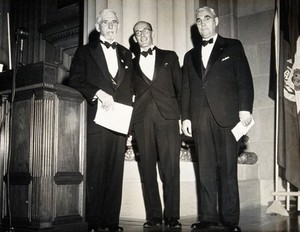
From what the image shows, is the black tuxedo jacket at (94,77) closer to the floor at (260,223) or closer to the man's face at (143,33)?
the man's face at (143,33)

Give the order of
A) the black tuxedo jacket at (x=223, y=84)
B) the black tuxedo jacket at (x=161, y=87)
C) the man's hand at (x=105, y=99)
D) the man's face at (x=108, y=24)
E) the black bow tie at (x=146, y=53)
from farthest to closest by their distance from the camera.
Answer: the black bow tie at (x=146, y=53), the black tuxedo jacket at (x=161, y=87), the man's face at (x=108, y=24), the black tuxedo jacket at (x=223, y=84), the man's hand at (x=105, y=99)

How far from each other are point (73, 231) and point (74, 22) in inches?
173

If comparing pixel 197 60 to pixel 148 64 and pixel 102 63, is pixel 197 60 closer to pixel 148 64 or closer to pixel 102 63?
pixel 148 64

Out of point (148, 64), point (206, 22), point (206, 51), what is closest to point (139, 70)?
point (148, 64)

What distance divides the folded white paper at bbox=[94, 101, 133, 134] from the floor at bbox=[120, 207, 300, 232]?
0.81 meters

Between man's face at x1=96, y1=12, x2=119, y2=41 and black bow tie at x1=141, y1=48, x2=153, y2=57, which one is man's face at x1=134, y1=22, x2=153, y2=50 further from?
man's face at x1=96, y1=12, x2=119, y2=41

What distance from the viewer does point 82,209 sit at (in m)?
2.86

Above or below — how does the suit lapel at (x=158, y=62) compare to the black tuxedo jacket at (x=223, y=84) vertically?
above

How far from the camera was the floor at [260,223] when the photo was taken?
297 cm

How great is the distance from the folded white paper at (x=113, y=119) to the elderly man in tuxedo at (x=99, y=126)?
6cm

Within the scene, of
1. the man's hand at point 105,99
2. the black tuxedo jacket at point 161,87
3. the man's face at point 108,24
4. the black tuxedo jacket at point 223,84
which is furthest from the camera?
the black tuxedo jacket at point 161,87

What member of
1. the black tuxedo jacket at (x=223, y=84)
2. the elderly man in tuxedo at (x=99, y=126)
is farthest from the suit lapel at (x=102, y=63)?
the black tuxedo jacket at (x=223, y=84)

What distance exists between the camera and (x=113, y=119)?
2959mm

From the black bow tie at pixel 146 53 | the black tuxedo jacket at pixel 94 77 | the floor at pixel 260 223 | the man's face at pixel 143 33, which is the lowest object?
the floor at pixel 260 223
